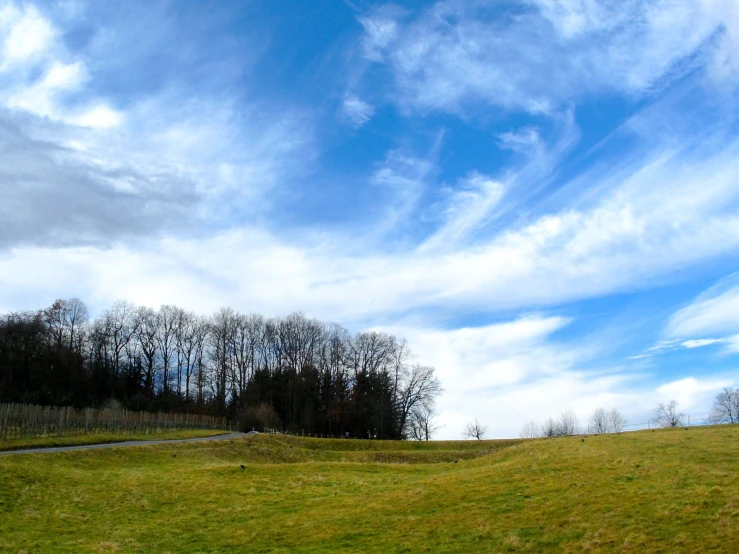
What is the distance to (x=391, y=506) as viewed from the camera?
67.0ft

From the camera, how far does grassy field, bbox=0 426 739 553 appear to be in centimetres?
1485

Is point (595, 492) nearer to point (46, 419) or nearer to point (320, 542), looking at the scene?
point (320, 542)

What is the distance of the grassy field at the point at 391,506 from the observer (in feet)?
48.7

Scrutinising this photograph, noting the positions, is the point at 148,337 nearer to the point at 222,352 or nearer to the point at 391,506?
the point at 222,352

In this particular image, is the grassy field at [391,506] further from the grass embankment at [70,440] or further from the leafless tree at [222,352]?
the leafless tree at [222,352]

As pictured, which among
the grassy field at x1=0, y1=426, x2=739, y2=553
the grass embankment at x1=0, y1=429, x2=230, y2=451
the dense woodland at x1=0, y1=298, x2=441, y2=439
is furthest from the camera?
the dense woodland at x1=0, y1=298, x2=441, y2=439

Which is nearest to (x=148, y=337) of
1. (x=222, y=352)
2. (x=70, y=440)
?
(x=222, y=352)

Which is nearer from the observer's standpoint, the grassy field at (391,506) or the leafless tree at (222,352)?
the grassy field at (391,506)

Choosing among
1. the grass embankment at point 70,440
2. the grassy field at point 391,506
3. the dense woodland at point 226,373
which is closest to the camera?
the grassy field at point 391,506

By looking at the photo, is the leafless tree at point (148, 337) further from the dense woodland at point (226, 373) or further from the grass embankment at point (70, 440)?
the grass embankment at point (70, 440)

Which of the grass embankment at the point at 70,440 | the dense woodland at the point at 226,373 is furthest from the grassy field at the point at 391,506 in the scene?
the dense woodland at the point at 226,373

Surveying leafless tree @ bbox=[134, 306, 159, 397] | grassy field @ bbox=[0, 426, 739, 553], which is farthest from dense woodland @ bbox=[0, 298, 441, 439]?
grassy field @ bbox=[0, 426, 739, 553]

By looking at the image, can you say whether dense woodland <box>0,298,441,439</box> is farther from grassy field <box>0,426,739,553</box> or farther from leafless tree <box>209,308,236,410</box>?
grassy field <box>0,426,739,553</box>

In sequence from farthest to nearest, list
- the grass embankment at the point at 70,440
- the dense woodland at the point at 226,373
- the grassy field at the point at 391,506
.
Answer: the dense woodland at the point at 226,373, the grass embankment at the point at 70,440, the grassy field at the point at 391,506
